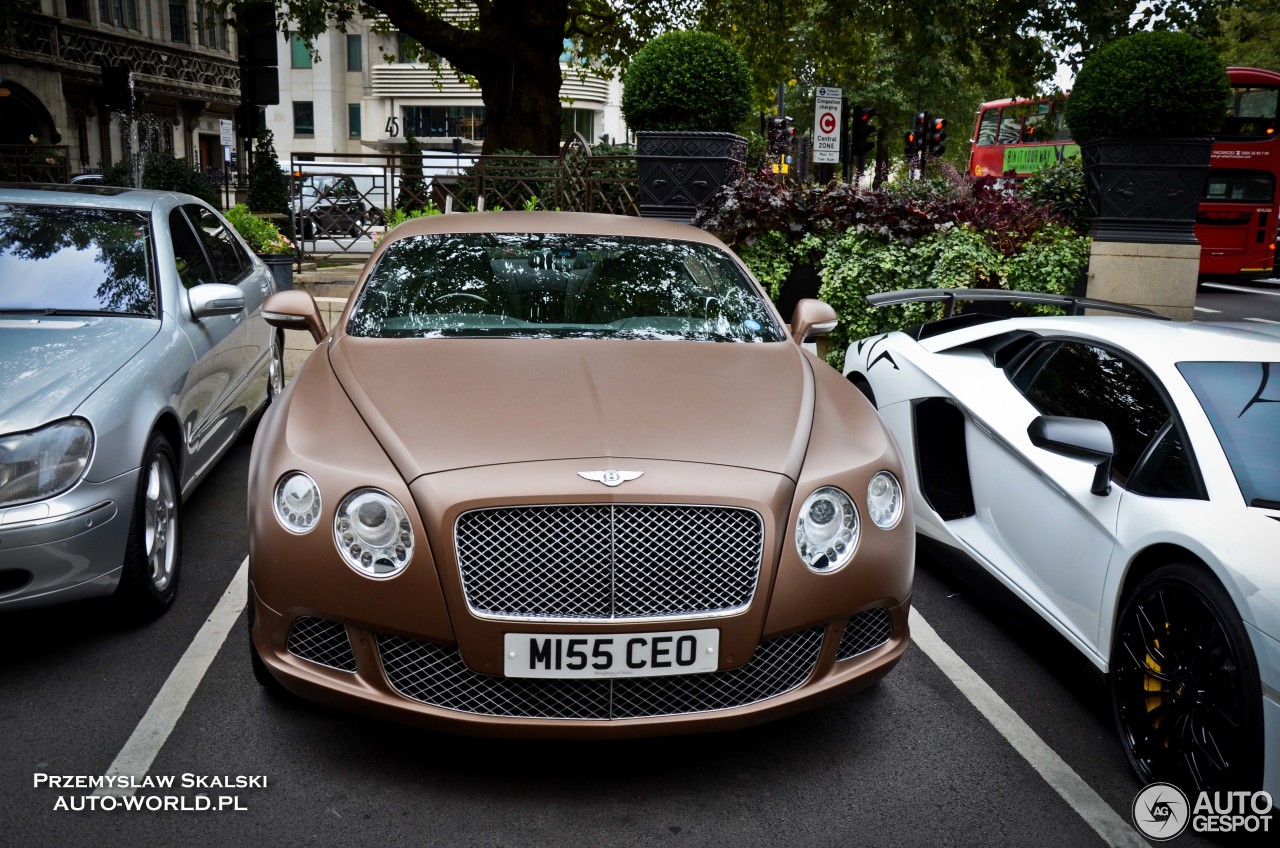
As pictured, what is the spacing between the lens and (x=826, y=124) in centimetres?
1752

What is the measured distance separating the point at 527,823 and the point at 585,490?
0.90 m

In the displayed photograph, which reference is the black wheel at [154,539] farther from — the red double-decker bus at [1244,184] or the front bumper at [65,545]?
the red double-decker bus at [1244,184]

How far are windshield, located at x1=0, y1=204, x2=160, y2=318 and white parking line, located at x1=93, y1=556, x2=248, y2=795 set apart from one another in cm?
133

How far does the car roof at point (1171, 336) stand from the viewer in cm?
377

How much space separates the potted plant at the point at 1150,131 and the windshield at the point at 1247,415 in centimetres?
660

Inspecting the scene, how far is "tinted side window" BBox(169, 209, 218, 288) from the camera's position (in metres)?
5.46

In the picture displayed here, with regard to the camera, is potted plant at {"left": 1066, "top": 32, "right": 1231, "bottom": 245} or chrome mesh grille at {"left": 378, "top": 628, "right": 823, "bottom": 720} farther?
potted plant at {"left": 1066, "top": 32, "right": 1231, "bottom": 245}

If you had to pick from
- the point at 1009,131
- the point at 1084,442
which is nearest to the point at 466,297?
the point at 1084,442

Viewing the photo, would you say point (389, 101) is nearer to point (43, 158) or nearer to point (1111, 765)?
point (43, 158)

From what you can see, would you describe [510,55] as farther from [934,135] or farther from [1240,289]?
[1240,289]

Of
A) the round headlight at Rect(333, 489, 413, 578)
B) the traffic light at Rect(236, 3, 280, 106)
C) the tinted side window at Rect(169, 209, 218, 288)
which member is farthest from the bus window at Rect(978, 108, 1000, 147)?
the round headlight at Rect(333, 489, 413, 578)

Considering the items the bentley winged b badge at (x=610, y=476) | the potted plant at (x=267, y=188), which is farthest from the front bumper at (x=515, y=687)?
the potted plant at (x=267, y=188)

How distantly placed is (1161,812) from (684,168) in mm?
7505

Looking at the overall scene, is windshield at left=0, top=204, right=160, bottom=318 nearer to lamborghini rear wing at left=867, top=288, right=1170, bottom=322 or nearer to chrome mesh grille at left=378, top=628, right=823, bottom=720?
chrome mesh grille at left=378, top=628, right=823, bottom=720
